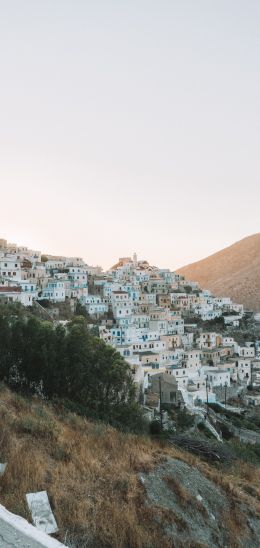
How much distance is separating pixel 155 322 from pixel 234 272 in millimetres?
105074

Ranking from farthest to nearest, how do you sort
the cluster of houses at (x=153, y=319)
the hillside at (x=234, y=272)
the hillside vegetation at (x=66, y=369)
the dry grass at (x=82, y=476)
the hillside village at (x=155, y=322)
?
the hillside at (x=234, y=272), the cluster of houses at (x=153, y=319), the hillside village at (x=155, y=322), the hillside vegetation at (x=66, y=369), the dry grass at (x=82, y=476)

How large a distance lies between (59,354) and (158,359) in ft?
71.4

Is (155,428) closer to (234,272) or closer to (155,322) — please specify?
(155,322)

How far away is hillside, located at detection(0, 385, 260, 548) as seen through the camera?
451 centimetres

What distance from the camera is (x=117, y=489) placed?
5.45 metres

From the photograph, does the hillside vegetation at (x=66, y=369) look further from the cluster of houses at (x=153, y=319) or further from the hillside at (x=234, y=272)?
the hillside at (x=234, y=272)

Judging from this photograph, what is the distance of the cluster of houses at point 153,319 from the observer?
32.4m

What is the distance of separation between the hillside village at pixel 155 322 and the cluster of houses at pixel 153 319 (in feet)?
0.26

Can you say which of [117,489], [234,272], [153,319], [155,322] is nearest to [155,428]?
[117,489]

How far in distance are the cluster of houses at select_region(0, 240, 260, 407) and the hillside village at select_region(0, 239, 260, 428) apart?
0.08 meters

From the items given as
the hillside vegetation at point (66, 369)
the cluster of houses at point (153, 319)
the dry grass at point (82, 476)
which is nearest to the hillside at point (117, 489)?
the dry grass at point (82, 476)

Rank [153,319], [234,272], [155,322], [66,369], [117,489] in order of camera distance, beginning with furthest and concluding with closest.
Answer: [234,272] < [153,319] < [155,322] < [66,369] < [117,489]

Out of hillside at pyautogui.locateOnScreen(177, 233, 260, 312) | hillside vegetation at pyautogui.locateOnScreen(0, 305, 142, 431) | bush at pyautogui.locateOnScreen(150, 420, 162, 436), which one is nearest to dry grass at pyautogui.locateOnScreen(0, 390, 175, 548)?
hillside vegetation at pyautogui.locateOnScreen(0, 305, 142, 431)

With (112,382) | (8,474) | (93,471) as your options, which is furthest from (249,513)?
(112,382)
